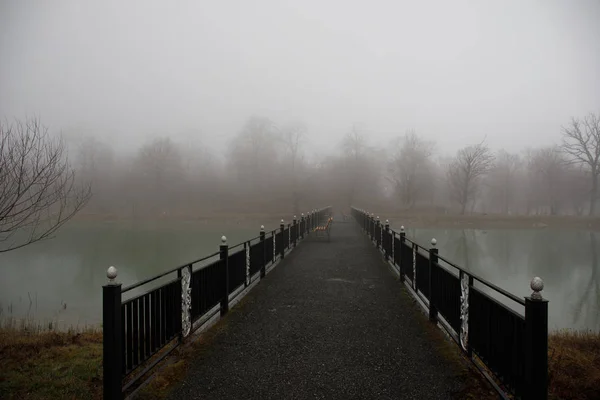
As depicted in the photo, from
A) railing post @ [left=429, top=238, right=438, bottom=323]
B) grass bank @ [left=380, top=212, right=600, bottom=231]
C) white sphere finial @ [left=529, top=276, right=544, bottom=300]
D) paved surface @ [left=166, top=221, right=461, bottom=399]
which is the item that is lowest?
grass bank @ [left=380, top=212, right=600, bottom=231]

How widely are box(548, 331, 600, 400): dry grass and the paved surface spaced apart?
57.1 inches

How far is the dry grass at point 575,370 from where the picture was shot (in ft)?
13.2

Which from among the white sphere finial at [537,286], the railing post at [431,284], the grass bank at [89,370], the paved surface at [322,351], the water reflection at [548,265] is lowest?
the water reflection at [548,265]

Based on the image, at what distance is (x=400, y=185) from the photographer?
163ft

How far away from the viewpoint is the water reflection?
10.5 meters

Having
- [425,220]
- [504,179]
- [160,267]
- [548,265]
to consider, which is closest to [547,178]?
[504,179]

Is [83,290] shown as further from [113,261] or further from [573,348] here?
[573,348]

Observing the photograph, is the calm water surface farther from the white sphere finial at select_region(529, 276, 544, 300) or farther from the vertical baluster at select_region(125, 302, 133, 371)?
the white sphere finial at select_region(529, 276, 544, 300)

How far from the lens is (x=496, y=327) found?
330cm

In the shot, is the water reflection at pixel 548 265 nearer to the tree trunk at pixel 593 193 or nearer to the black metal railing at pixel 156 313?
the black metal railing at pixel 156 313

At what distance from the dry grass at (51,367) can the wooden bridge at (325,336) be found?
638mm

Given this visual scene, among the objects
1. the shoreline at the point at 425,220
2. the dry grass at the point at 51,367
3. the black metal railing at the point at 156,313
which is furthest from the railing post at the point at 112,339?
the shoreline at the point at 425,220

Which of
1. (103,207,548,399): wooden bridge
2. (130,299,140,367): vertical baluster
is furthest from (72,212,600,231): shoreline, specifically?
(130,299,140,367): vertical baluster

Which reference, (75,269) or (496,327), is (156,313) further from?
(75,269)
